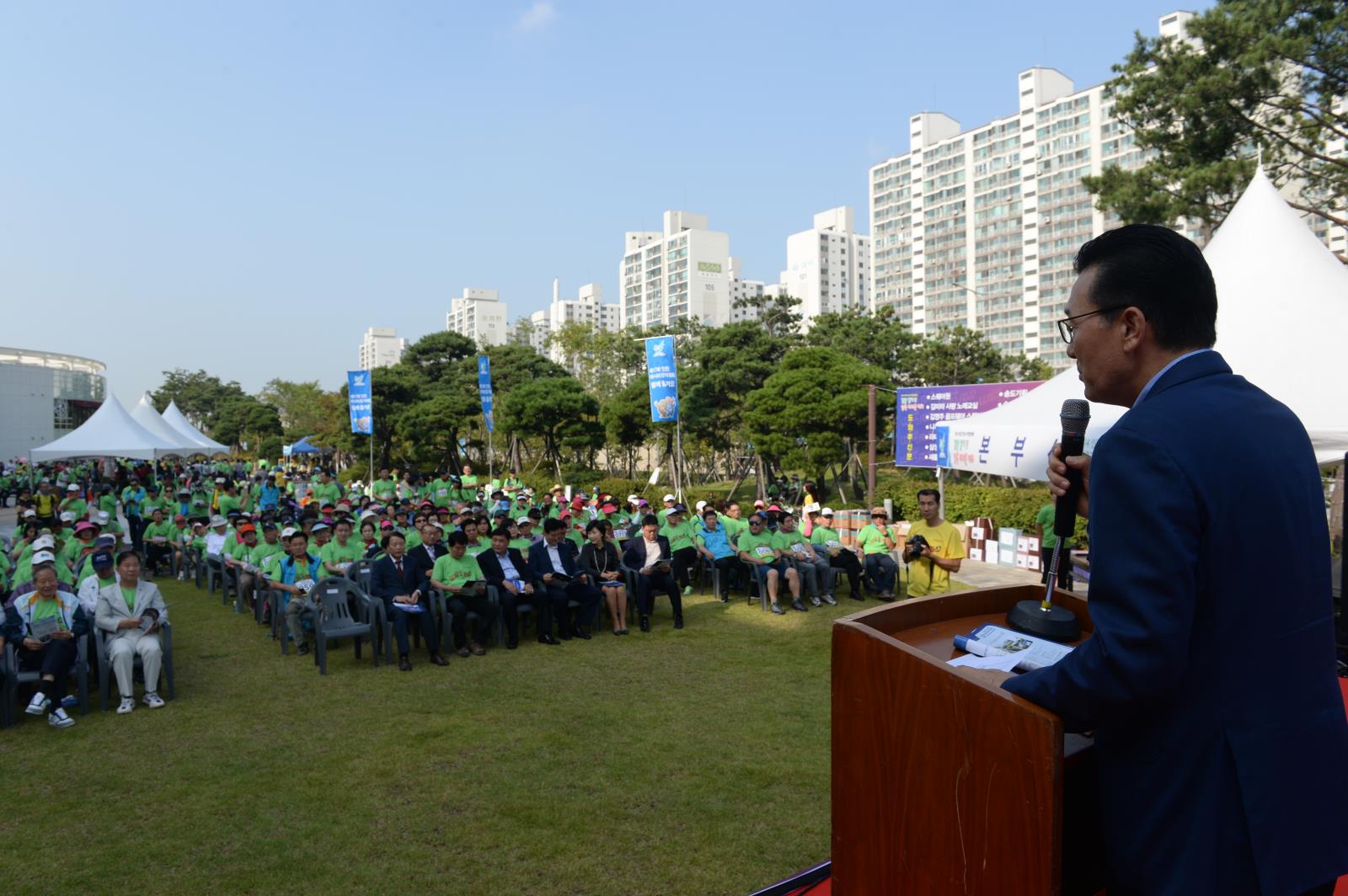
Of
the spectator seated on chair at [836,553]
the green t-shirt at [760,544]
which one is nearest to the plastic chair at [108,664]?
the green t-shirt at [760,544]

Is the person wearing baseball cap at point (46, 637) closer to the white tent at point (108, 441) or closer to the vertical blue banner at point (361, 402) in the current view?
the white tent at point (108, 441)

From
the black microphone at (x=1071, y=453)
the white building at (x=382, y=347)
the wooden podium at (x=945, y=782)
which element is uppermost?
the white building at (x=382, y=347)

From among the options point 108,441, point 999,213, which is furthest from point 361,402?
point 999,213

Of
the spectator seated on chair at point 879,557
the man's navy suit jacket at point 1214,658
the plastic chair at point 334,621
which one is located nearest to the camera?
the man's navy suit jacket at point 1214,658

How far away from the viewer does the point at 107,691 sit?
6.62 meters

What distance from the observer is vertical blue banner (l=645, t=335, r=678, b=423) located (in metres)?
17.5

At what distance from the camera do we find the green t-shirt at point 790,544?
10.8 meters

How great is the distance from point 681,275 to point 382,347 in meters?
74.8

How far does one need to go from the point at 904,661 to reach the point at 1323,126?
15961 millimetres

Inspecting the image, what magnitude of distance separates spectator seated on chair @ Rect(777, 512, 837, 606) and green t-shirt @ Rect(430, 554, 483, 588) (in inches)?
166

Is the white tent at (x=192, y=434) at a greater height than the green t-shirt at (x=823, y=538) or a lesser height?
greater

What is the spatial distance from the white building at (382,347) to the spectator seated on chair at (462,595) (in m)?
154

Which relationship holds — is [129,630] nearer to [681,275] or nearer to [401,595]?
[401,595]

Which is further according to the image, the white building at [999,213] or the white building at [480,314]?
the white building at [480,314]
